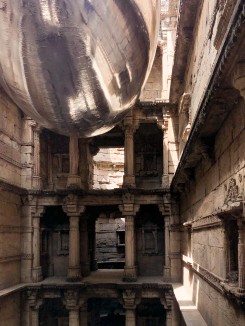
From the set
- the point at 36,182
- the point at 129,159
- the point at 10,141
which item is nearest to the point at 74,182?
the point at 36,182

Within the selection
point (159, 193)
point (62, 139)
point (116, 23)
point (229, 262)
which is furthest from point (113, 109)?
point (62, 139)

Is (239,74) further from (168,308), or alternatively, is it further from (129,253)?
(129,253)

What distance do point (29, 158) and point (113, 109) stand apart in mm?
8068

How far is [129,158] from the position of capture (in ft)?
42.8

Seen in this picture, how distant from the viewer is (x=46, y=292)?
12539mm

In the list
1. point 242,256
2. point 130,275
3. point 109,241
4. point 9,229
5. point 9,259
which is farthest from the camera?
point 109,241

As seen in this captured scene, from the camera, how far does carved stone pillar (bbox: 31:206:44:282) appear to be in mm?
12672

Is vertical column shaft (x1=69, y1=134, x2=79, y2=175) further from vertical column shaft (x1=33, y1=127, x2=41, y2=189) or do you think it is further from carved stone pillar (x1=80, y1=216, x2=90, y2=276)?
carved stone pillar (x1=80, y1=216, x2=90, y2=276)

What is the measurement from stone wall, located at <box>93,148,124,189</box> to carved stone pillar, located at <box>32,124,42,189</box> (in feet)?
26.3

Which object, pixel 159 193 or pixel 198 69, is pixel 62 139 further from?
pixel 198 69

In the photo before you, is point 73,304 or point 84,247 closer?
point 73,304

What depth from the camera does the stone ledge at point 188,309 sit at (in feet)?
21.8

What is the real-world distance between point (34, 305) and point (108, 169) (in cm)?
1019

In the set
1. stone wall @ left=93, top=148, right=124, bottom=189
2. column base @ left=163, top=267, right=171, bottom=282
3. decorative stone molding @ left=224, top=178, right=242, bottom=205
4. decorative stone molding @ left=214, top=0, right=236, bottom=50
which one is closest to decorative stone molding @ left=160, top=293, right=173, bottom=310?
column base @ left=163, top=267, right=171, bottom=282
